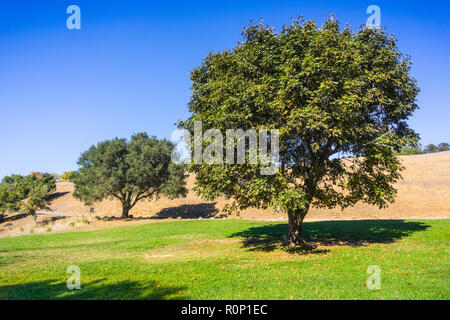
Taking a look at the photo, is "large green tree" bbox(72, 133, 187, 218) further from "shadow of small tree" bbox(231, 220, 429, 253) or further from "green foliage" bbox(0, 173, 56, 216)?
"shadow of small tree" bbox(231, 220, 429, 253)

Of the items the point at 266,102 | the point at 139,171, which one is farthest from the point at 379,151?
the point at 139,171

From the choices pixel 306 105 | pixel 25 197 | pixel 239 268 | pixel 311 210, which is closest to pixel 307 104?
pixel 306 105

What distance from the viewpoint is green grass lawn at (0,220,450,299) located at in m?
8.91

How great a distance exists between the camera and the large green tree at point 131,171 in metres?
36.6

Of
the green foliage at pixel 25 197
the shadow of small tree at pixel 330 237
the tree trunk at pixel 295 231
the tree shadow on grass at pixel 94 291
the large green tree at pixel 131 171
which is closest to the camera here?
the tree shadow on grass at pixel 94 291

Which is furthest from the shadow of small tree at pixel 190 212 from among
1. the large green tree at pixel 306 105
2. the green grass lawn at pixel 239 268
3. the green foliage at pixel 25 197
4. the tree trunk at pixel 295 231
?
the large green tree at pixel 306 105

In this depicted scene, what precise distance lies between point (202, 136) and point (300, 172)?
5.75m

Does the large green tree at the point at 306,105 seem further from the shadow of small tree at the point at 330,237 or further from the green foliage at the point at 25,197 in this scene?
the green foliage at the point at 25,197

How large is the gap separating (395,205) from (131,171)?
3419 centimetres

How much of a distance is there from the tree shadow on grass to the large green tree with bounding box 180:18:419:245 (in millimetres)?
5524

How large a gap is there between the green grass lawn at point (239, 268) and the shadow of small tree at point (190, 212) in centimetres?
2126

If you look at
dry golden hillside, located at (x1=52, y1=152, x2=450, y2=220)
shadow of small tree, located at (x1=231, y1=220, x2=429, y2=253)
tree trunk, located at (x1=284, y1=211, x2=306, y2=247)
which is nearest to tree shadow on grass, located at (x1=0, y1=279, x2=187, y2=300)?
shadow of small tree, located at (x1=231, y1=220, x2=429, y2=253)

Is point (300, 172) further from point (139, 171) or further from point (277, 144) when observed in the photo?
point (139, 171)

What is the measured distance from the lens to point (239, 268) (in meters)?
12.1
